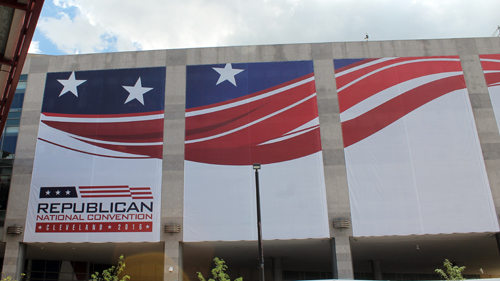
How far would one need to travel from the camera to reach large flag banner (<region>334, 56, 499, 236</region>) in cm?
2719

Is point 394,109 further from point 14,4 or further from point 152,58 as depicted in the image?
point 14,4

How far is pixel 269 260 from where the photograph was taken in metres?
37.0

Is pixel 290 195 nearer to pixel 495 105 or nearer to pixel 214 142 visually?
pixel 214 142

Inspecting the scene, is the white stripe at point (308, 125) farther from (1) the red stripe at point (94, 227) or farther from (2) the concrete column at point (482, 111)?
(1) the red stripe at point (94, 227)

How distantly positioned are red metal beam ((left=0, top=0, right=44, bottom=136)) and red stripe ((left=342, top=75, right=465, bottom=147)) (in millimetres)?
20499

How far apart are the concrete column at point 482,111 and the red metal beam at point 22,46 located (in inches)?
1104

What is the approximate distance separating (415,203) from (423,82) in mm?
9161

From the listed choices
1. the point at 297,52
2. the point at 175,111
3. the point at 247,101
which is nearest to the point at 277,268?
the point at 247,101

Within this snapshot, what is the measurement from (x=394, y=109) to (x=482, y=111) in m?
6.30

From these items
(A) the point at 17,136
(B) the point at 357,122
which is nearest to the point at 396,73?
(B) the point at 357,122

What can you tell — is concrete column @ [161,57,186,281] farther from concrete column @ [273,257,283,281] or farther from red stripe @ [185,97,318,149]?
concrete column @ [273,257,283,281]

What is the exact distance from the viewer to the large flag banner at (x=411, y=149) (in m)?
Answer: 27.2

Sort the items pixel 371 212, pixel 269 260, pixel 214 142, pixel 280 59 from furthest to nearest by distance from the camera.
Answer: pixel 269 260, pixel 280 59, pixel 214 142, pixel 371 212

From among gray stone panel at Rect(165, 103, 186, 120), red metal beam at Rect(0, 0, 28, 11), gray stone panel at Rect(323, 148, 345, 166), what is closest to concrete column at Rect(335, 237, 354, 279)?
gray stone panel at Rect(323, 148, 345, 166)
